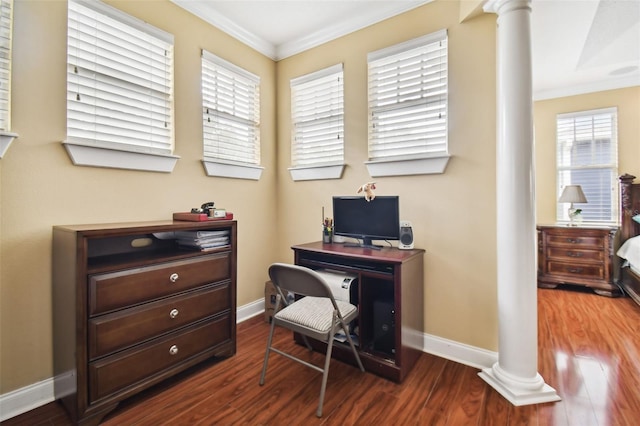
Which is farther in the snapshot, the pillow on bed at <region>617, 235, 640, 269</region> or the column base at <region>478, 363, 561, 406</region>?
the pillow on bed at <region>617, 235, 640, 269</region>

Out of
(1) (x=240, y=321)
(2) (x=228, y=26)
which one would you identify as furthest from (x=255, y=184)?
(2) (x=228, y=26)

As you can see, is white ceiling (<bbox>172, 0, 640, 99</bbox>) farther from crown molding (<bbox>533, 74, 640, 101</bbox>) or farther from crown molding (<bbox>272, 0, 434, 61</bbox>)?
crown molding (<bbox>533, 74, 640, 101</bbox>)

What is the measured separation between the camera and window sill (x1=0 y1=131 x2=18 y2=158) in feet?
5.16

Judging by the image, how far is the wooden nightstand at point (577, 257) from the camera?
372 cm

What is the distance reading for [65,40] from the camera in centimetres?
183

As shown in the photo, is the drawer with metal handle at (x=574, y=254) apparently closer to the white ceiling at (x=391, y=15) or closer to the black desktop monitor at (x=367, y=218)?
the white ceiling at (x=391, y=15)

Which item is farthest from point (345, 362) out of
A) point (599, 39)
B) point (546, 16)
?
point (599, 39)

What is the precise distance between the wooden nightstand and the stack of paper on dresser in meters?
4.18

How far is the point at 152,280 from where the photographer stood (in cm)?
180

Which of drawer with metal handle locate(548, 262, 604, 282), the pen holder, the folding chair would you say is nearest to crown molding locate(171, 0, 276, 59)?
the pen holder

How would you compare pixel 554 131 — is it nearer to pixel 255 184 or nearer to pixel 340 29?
pixel 340 29

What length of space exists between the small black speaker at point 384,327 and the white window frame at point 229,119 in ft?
5.85

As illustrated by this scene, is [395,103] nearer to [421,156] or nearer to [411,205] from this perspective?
[421,156]

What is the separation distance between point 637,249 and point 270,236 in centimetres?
411
